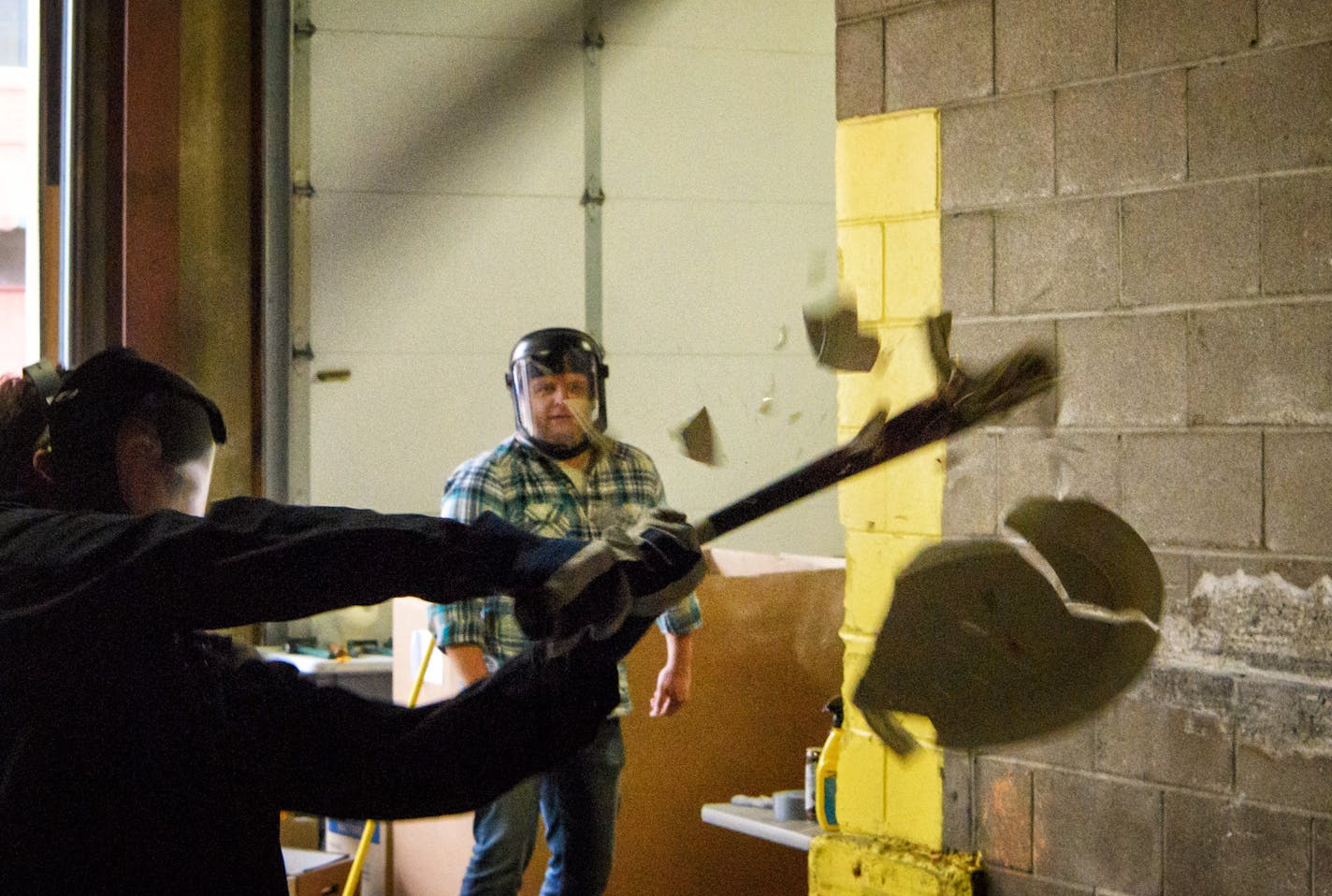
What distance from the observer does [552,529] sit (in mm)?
2895

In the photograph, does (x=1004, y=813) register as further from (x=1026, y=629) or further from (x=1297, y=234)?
(x=1297, y=234)

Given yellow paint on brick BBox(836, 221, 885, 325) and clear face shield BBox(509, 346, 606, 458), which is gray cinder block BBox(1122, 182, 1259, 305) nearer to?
yellow paint on brick BBox(836, 221, 885, 325)

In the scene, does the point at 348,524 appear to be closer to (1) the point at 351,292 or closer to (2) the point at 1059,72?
(2) the point at 1059,72

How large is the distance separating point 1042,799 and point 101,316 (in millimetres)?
3295

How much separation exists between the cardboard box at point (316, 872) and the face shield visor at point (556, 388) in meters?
1.45

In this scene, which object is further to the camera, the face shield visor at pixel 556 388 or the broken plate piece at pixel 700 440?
the face shield visor at pixel 556 388

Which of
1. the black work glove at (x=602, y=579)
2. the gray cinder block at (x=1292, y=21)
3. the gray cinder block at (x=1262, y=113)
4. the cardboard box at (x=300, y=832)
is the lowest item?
the cardboard box at (x=300, y=832)

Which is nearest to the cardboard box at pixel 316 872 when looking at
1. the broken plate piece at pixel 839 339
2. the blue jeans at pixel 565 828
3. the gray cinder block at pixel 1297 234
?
the blue jeans at pixel 565 828

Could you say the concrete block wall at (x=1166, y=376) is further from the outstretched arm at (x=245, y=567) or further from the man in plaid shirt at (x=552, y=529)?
the outstretched arm at (x=245, y=567)

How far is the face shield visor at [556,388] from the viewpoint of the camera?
9.77 feet

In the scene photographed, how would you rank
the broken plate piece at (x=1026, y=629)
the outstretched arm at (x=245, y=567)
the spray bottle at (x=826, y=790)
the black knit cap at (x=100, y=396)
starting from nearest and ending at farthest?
the outstretched arm at (x=245, y=567) < the black knit cap at (x=100, y=396) < the broken plate piece at (x=1026, y=629) < the spray bottle at (x=826, y=790)

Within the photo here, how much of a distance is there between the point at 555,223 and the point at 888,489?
227cm

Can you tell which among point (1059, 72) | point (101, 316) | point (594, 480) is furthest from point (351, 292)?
point (1059, 72)

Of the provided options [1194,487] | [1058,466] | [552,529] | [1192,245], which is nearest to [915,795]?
[1058,466]
